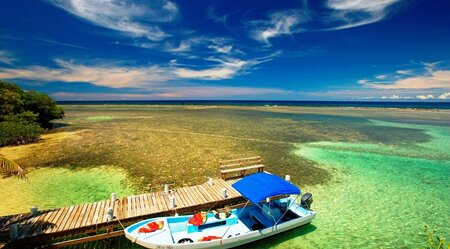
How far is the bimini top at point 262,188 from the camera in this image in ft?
35.0

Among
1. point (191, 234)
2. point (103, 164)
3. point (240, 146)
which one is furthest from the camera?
point (240, 146)

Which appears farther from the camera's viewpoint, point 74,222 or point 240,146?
point 240,146

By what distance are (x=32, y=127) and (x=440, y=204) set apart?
4434 centimetres

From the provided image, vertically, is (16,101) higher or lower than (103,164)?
higher

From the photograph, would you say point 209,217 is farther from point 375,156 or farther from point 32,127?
point 32,127

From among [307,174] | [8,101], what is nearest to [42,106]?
[8,101]

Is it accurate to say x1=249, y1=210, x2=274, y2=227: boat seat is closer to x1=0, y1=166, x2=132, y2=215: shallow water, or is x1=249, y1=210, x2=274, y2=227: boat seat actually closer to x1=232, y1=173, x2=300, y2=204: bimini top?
x1=232, y1=173, x2=300, y2=204: bimini top

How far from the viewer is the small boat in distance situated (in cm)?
980

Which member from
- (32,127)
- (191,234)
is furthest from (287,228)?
(32,127)

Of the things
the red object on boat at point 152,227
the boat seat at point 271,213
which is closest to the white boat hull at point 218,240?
the red object on boat at point 152,227

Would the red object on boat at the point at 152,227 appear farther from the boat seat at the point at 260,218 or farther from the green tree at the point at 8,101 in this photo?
the green tree at the point at 8,101

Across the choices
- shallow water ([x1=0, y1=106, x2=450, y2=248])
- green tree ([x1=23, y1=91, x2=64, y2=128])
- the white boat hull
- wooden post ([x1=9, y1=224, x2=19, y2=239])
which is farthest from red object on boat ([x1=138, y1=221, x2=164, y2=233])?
green tree ([x1=23, y1=91, x2=64, y2=128])

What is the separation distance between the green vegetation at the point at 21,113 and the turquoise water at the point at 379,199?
3566 cm

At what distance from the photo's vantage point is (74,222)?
10906mm
